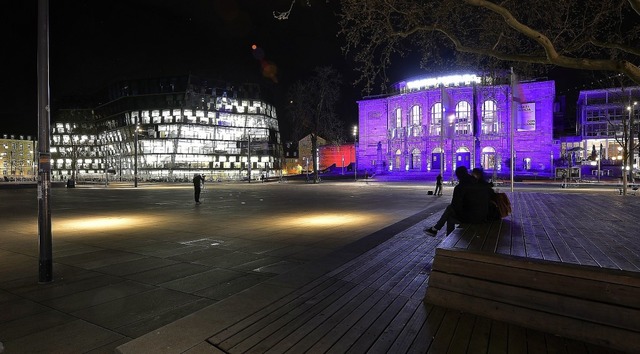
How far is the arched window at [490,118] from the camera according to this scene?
6888 cm

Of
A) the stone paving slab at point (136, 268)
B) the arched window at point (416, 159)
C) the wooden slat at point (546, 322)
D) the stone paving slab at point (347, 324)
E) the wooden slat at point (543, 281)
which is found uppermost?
the arched window at point (416, 159)

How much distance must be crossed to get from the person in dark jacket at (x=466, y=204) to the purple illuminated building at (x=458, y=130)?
54.3m

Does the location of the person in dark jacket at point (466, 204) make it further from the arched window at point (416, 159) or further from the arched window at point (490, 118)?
the arched window at point (416, 159)

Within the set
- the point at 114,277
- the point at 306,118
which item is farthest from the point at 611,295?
the point at 306,118

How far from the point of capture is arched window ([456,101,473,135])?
7094cm

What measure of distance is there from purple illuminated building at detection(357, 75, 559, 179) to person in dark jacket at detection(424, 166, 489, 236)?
178 feet

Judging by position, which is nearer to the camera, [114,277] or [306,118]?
[114,277]

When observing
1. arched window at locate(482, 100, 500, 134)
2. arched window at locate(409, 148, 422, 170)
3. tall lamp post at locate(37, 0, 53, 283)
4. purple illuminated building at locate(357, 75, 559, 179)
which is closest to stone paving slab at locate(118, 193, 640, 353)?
tall lamp post at locate(37, 0, 53, 283)

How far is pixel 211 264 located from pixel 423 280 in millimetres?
4157

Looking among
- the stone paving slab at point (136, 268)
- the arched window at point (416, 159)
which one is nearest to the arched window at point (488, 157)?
the arched window at point (416, 159)

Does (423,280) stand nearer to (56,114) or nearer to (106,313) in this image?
(106,313)

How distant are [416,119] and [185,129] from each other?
52658 mm

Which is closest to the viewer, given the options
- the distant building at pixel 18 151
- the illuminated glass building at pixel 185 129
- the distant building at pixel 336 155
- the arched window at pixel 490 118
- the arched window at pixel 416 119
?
the arched window at pixel 490 118

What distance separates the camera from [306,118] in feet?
184
